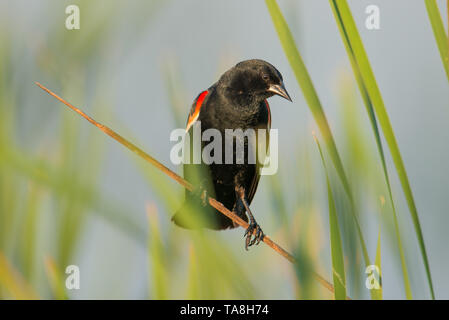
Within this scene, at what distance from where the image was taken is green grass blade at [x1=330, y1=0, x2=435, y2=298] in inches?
40.0

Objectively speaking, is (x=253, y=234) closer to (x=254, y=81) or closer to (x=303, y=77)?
(x=254, y=81)

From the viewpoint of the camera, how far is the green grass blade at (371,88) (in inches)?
40.0

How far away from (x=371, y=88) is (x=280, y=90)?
59.7 inches

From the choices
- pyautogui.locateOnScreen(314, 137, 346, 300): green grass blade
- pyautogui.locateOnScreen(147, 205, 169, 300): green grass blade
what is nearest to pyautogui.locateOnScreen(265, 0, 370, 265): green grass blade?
pyautogui.locateOnScreen(314, 137, 346, 300): green grass blade

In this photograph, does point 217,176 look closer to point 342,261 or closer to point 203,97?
point 203,97

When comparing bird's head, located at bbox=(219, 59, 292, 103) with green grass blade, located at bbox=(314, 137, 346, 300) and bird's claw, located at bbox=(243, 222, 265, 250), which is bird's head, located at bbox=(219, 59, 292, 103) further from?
green grass blade, located at bbox=(314, 137, 346, 300)

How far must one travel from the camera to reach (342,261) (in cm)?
100

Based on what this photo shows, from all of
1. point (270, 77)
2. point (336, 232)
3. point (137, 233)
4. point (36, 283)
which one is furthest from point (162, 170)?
point (270, 77)

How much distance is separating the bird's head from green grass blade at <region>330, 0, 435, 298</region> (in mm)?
1501

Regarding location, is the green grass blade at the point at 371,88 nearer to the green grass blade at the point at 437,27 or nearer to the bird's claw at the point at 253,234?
the green grass blade at the point at 437,27

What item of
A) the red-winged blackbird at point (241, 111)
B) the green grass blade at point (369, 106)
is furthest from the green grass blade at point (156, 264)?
the red-winged blackbird at point (241, 111)

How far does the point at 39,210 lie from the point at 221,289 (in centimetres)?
59

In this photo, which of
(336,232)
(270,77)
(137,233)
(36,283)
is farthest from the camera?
(270,77)

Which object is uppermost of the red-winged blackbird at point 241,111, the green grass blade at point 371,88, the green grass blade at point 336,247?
the red-winged blackbird at point 241,111
